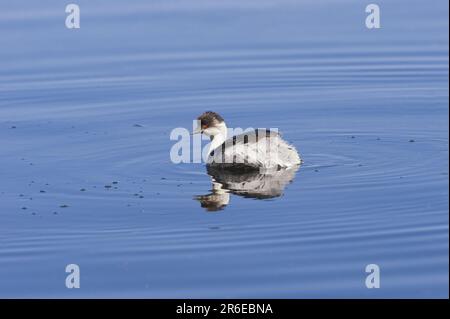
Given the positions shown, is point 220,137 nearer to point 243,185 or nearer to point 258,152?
point 258,152

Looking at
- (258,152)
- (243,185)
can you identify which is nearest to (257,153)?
(258,152)

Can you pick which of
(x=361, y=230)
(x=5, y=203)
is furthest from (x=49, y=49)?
(x=361, y=230)

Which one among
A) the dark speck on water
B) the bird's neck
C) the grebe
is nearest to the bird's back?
the grebe

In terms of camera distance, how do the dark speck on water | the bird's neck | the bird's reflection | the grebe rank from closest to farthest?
the dark speck on water → the bird's reflection → the grebe → the bird's neck

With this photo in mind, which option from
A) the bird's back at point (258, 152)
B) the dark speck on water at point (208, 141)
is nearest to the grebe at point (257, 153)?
the bird's back at point (258, 152)

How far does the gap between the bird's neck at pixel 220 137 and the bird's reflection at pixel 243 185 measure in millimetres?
630

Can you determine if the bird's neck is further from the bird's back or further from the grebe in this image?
the bird's back

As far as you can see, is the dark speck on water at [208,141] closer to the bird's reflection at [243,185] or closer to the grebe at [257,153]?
the bird's reflection at [243,185]

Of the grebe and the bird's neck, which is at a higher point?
the bird's neck

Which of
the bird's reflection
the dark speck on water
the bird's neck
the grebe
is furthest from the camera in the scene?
the bird's neck

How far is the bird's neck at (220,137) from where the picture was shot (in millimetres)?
16953

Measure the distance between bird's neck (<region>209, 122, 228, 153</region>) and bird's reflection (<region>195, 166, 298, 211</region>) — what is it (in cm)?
63

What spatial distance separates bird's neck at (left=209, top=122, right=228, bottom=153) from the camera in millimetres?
16953

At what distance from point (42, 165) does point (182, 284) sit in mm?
5408
